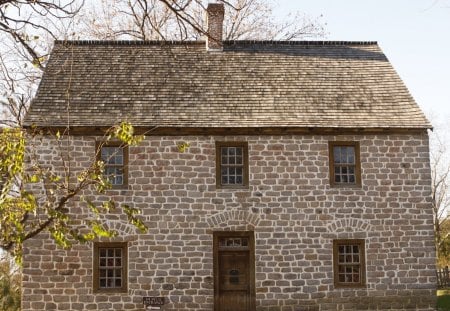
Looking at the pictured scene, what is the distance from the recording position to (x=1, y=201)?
27.3ft

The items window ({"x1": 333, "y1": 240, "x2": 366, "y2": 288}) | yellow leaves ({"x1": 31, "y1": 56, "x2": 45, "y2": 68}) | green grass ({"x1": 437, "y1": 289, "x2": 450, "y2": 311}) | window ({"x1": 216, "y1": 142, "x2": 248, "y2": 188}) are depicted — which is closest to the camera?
yellow leaves ({"x1": 31, "y1": 56, "x2": 45, "y2": 68})

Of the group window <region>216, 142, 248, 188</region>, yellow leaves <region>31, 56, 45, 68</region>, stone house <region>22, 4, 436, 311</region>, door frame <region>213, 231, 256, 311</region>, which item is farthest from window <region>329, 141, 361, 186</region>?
yellow leaves <region>31, 56, 45, 68</region>

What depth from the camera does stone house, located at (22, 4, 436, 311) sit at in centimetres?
1742

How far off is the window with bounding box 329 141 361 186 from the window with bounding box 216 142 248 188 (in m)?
2.51

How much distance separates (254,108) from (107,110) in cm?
435

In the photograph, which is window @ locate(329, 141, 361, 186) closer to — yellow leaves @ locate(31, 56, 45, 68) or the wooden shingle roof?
the wooden shingle roof

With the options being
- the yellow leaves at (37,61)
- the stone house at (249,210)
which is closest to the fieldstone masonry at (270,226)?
the stone house at (249,210)

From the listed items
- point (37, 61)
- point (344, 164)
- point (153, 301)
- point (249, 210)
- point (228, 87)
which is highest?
point (228, 87)

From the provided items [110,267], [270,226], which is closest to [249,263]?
[270,226]

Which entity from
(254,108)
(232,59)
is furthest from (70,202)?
(232,59)

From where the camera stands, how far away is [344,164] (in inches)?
724

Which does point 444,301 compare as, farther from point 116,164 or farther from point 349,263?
point 116,164

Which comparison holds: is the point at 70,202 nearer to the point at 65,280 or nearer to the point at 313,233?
the point at 65,280

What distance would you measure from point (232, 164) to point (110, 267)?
446 centimetres
